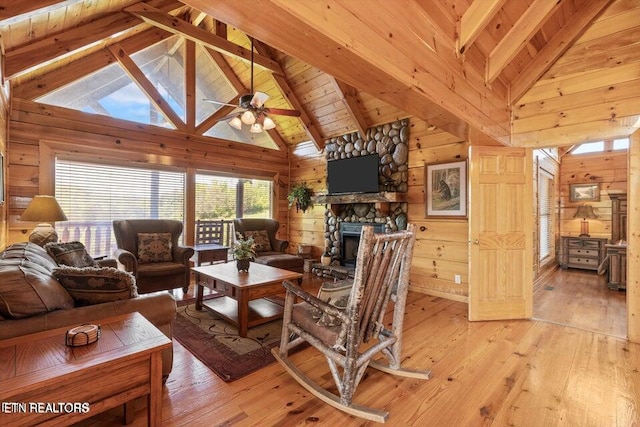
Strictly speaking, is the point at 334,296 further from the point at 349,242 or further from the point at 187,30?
the point at 187,30

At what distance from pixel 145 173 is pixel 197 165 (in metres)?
0.84

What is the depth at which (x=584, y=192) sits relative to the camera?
618 cm

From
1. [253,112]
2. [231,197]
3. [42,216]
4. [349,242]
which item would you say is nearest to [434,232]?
[349,242]

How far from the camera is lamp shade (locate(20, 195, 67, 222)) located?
322cm

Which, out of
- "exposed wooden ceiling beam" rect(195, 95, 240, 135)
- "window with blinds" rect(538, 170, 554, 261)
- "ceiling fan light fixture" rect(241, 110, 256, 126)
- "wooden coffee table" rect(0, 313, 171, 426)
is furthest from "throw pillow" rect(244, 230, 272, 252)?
"window with blinds" rect(538, 170, 554, 261)

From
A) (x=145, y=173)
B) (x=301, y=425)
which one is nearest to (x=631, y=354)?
(x=301, y=425)

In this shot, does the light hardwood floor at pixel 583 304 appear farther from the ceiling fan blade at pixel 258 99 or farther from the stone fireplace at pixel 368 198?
the ceiling fan blade at pixel 258 99

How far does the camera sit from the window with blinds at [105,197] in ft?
14.1

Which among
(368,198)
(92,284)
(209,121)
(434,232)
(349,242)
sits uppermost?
(209,121)

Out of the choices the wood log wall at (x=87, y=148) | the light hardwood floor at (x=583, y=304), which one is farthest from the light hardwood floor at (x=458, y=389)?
the wood log wall at (x=87, y=148)

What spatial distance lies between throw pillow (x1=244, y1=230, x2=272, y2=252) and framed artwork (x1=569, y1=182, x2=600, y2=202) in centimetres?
645

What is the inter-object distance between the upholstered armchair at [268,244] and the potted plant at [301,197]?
0.77 meters

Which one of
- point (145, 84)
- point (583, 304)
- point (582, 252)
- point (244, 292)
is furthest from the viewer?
point (582, 252)

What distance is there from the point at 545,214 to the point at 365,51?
5.78 meters
